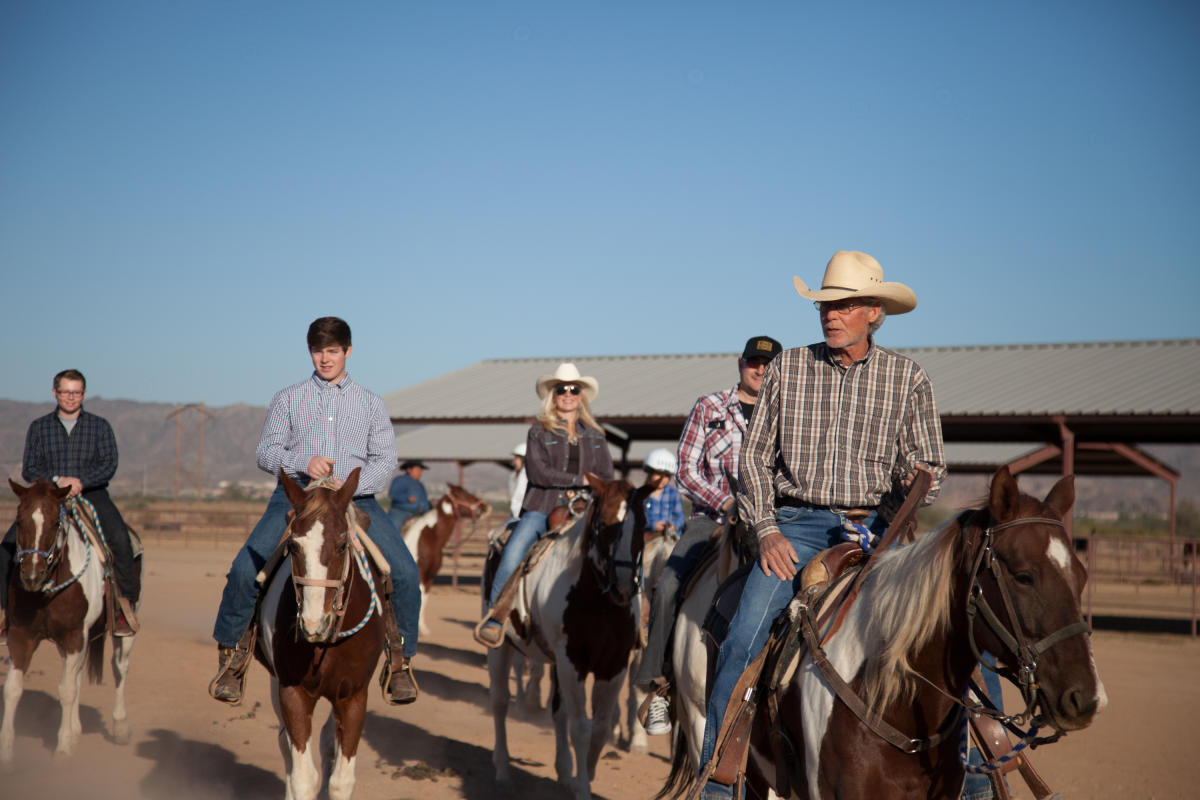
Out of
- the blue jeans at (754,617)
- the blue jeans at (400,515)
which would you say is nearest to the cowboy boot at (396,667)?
the blue jeans at (754,617)

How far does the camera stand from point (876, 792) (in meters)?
3.38

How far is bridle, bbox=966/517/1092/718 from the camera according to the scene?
2.84m

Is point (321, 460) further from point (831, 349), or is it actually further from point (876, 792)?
point (876, 792)

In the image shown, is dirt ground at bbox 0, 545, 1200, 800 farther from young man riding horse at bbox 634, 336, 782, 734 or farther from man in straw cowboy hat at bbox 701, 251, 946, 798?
man in straw cowboy hat at bbox 701, 251, 946, 798

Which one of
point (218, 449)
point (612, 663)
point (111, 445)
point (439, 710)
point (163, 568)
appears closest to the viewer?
point (612, 663)

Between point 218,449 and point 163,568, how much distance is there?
17309cm

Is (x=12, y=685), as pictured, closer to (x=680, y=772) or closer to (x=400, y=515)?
(x=680, y=772)

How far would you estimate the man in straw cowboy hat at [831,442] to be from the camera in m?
4.06

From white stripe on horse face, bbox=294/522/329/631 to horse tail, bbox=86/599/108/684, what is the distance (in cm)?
438

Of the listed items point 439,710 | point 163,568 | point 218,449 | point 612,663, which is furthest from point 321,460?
point 218,449

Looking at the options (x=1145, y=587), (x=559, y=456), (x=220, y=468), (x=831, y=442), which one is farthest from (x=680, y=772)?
(x=220, y=468)

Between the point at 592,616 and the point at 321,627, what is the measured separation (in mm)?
2740

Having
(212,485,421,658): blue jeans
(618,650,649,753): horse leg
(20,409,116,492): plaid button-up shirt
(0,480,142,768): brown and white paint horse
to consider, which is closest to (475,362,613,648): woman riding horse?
(618,650,649,753): horse leg

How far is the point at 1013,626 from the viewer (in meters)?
2.94
